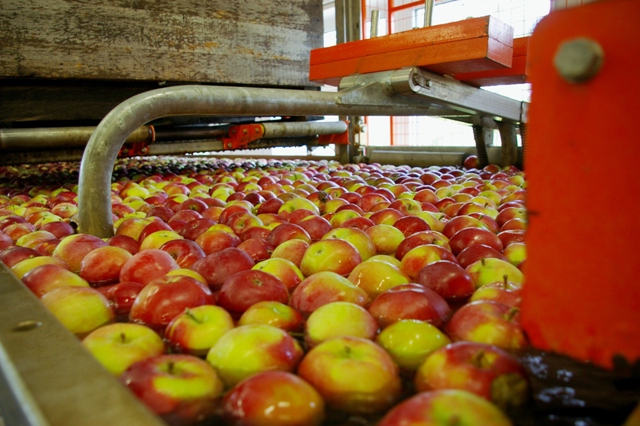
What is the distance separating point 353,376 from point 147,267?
858mm

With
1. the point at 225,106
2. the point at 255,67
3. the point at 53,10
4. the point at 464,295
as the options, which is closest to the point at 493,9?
the point at 255,67

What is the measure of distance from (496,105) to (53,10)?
3.42 meters

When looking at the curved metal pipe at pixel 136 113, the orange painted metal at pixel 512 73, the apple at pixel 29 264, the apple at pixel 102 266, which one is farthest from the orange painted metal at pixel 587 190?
the orange painted metal at pixel 512 73

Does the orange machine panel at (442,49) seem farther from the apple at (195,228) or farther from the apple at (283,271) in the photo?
the apple at (283,271)

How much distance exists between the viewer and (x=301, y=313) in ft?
4.04

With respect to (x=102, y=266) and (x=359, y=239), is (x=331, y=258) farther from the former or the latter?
(x=102, y=266)

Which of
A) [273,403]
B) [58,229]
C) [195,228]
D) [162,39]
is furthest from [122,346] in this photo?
[162,39]

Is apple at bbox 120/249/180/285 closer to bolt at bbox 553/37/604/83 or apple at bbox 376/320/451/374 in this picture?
apple at bbox 376/320/451/374

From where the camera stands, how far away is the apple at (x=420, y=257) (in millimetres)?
1465

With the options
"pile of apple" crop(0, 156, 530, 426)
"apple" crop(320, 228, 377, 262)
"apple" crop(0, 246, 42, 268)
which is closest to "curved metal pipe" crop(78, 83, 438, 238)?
"pile of apple" crop(0, 156, 530, 426)

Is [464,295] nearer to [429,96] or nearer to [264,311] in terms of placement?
[264,311]

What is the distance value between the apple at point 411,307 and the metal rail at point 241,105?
1.49 meters

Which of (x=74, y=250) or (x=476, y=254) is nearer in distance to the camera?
(x=476, y=254)

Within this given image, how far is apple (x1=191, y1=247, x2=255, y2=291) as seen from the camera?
144 cm
